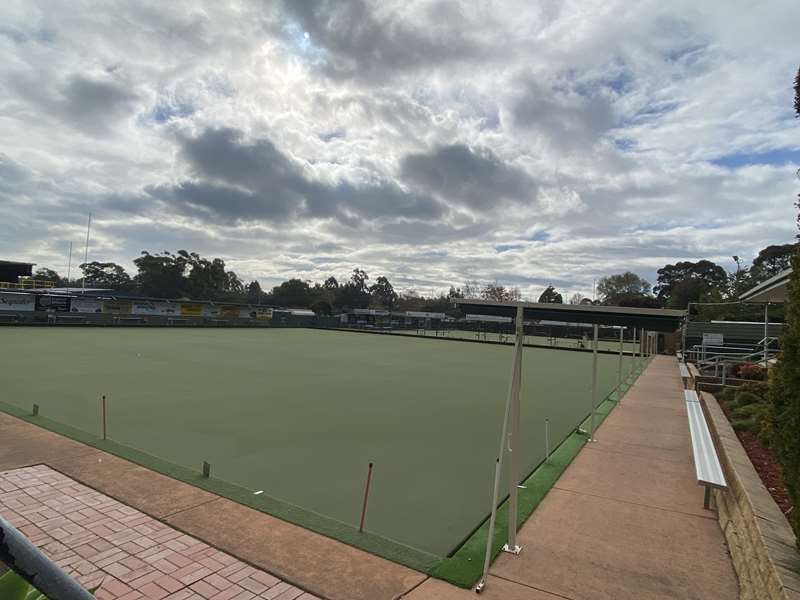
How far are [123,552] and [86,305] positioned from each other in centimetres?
3505

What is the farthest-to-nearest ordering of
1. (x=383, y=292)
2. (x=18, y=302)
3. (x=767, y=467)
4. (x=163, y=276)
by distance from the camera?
(x=383, y=292), (x=163, y=276), (x=18, y=302), (x=767, y=467)

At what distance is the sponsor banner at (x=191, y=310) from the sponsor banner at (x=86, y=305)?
658 cm

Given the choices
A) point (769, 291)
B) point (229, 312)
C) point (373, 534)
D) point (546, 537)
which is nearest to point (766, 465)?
point (546, 537)

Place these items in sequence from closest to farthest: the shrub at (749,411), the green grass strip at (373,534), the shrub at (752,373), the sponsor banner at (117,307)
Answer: the green grass strip at (373,534)
the shrub at (749,411)
the shrub at (752,373)
the sponsor banner at (117,307)

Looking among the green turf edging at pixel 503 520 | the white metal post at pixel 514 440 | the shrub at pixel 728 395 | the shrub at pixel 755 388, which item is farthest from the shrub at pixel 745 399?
the white metal post at pixel 514 440

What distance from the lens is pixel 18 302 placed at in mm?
29109

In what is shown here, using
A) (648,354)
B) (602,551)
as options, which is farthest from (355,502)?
(648,354)

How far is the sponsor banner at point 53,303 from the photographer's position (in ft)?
99.2

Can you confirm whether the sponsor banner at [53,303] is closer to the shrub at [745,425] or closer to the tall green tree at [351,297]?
the shrub at [745,425]

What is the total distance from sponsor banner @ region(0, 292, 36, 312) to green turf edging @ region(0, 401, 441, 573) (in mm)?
28749

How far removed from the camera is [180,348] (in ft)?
67.7

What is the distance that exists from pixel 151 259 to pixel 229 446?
7807 centimetres

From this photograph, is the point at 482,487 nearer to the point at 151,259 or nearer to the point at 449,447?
the point at 449,447

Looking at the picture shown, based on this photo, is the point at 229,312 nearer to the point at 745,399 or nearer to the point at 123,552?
the point at 745,399
